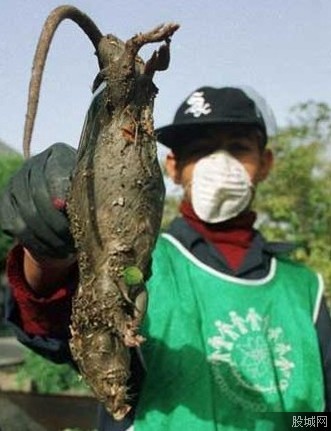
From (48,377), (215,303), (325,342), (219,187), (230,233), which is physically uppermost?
(219,187)

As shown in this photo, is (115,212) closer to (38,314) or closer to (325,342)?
→ (38,314)

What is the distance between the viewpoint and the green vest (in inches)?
71.9

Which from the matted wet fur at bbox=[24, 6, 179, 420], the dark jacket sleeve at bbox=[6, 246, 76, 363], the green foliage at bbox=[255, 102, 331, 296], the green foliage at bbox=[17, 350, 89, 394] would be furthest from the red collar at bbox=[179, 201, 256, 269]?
the green foliage at bbox=[255, 102, 331, 296]

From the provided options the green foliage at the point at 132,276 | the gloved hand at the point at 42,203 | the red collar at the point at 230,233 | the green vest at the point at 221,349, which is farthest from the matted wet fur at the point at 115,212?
the red collar at the point at 230,233

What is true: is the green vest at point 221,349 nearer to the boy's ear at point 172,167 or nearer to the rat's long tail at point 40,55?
the boy's ear at point 172,167

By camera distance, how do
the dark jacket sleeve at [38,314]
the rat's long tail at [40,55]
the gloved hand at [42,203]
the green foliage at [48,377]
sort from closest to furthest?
the rat's long tail at [40,55] < the gloved hand at [42,203] < the dark jacket sleeve at [38,314] < the green foliage at [48,377]

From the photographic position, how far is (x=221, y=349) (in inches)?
74.6

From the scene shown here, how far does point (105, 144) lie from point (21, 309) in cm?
58

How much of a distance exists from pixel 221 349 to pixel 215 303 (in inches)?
4.3

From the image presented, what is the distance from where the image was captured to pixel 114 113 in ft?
3.72

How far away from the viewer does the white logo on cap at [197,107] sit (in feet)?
6.91

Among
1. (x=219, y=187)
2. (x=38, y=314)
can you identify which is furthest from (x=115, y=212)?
(x=219, y=187)

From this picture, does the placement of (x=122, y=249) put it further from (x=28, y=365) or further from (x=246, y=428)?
(x=28, y=365)

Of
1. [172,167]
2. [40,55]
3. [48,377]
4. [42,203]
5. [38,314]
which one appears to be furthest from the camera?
[48,377]
